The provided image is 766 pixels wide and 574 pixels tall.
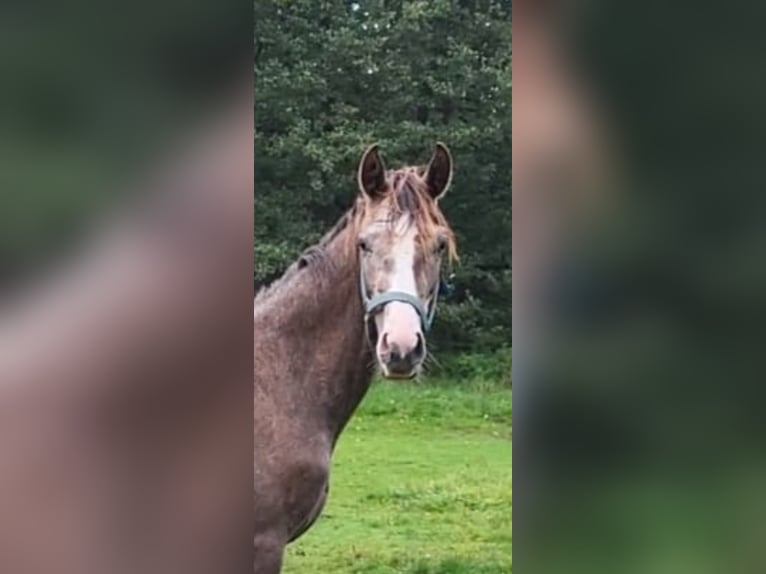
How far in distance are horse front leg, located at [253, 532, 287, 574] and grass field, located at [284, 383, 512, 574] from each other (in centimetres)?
4

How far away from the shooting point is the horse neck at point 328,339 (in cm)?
314

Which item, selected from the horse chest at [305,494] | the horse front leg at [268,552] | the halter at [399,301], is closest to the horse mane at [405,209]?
the halter at [399,301]

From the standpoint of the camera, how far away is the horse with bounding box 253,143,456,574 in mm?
3078

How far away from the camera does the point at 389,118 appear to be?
3098mm

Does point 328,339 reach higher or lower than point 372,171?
lower

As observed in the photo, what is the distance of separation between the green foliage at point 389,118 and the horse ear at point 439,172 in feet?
0.07

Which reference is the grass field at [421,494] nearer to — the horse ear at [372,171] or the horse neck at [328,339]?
the horse neck at [328,339]

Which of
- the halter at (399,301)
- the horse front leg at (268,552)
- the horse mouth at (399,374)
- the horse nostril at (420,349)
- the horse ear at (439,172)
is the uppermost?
the horse ear at (439,172)

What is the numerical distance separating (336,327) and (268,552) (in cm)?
65

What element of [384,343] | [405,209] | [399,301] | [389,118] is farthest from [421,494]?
[389,118]
